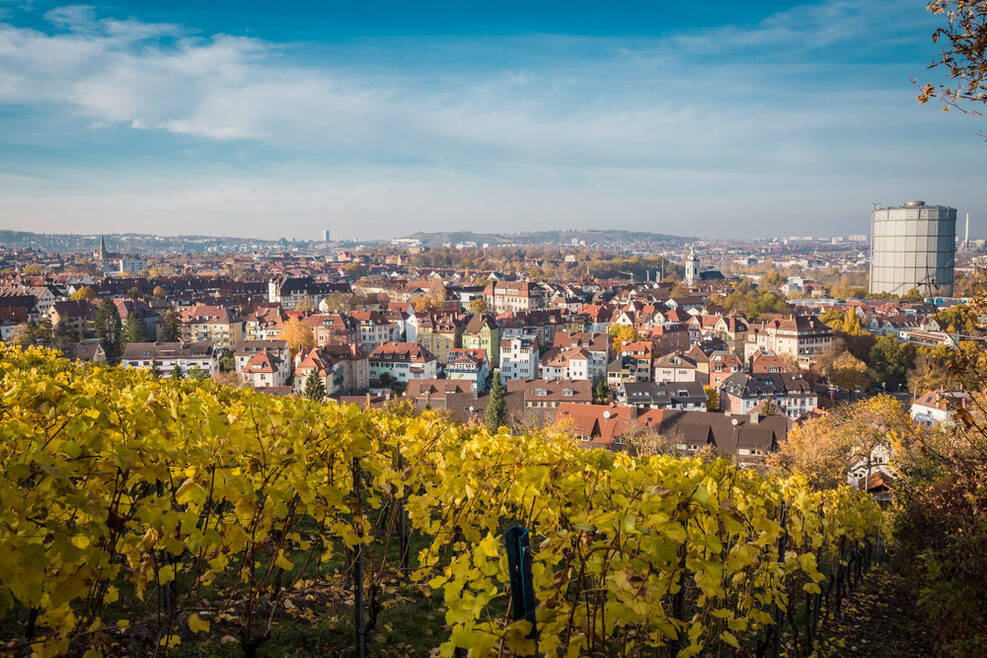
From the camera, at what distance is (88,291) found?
2980 inches

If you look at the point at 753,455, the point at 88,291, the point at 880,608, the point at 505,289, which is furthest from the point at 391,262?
the point at 880,608

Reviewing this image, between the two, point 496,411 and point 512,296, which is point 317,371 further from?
point 512,296

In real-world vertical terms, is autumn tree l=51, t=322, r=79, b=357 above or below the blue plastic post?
below

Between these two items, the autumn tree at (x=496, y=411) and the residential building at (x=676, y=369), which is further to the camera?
the residential building at (x=676, y=369)

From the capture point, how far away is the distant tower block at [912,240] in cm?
8050

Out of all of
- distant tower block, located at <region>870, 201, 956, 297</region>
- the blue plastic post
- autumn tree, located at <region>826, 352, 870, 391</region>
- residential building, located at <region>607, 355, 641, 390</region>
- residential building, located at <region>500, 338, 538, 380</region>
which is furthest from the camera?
distant tower block, located at <region>870, 201, 956, 297</region>

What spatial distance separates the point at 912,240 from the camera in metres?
82.7

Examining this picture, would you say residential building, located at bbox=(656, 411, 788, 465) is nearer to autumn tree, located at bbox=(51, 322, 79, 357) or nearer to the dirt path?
the dirt path

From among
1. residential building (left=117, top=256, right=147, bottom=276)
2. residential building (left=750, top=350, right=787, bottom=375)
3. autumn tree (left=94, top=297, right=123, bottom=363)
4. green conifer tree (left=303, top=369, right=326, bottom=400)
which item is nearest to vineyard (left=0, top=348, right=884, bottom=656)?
green conifer tree (left=303, top=369, right=326, bottom=400)

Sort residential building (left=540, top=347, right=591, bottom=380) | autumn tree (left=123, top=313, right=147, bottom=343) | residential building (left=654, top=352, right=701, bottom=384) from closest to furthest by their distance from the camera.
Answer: residential building (left=540, top=347, right=591, bottom=380) < residential building (left=654, top=352, right=701, bottom=384) < autumn tree (left=123, top=313, right=147, bottom=343)

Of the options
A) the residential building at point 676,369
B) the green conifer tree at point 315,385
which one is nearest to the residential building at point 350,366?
the green conifer tree at point 315,385

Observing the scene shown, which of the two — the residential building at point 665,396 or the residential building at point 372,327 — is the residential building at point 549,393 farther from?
the residential building at point 372,327

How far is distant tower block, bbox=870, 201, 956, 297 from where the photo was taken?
80.5m

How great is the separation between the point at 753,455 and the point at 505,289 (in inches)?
2743
